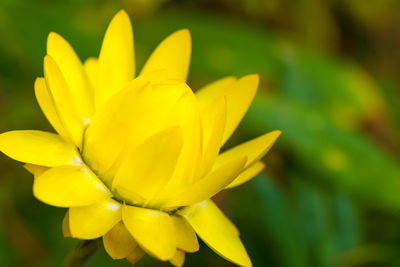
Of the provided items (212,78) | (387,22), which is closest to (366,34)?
(387,22)

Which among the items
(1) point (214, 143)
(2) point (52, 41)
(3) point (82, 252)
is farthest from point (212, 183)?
(2) point (52, 41)

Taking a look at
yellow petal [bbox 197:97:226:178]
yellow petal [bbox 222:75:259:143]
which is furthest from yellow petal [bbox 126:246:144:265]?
yellow petal [bbox 222:75:259:143]

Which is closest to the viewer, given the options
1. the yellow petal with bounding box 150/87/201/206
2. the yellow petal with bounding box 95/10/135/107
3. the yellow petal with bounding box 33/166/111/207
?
the yellow petal with bounding box 33/166/111/207

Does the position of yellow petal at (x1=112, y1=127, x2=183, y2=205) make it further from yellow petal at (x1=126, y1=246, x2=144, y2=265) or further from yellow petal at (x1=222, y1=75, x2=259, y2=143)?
yellow petal at (x1=222, y1=75, x2=259, y2=143)

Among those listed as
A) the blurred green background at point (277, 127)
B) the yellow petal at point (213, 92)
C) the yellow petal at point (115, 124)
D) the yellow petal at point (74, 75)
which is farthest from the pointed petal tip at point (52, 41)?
the blurred green background at point (277, 127)

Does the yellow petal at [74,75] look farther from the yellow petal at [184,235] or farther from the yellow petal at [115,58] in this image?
the yellow petal at [184,235]

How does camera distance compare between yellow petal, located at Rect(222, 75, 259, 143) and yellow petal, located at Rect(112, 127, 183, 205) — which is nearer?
yellow petal, located at Rect(112, 127, 183, 205)
